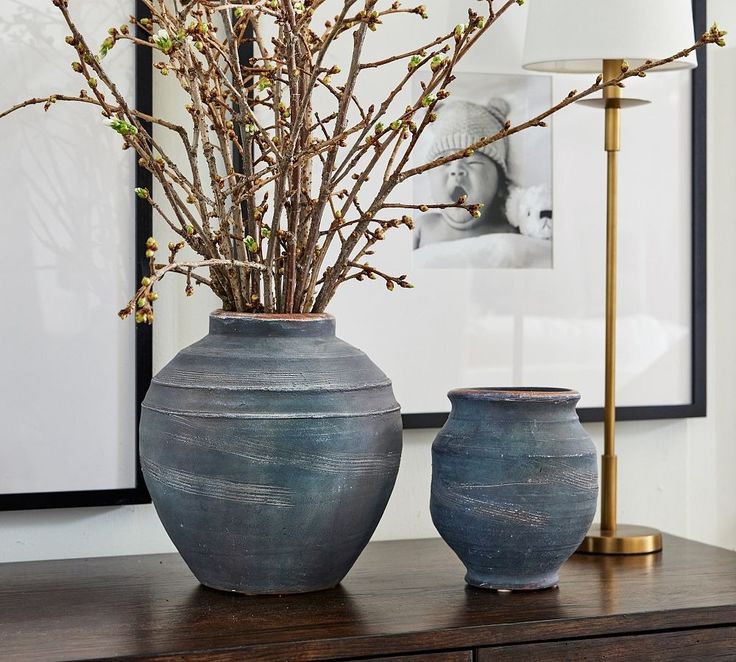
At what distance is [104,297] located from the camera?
1.28m

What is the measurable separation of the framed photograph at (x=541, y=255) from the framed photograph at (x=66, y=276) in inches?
10.8

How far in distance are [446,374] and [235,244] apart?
415 mm

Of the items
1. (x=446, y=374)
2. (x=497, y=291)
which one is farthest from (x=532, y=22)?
(x=446, y=374)

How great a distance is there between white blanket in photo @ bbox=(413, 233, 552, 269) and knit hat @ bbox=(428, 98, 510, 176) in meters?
0.10

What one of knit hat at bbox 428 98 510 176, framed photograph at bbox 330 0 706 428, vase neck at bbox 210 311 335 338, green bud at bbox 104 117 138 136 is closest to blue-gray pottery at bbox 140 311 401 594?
vase neck at bbox 210 311 335 338

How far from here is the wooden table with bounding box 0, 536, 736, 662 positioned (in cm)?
94

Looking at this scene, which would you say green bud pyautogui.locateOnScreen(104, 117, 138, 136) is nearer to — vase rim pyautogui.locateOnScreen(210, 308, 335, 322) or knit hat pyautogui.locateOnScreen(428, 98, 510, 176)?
vase rim pyautogui.locateOnScreen(210, 308, 335, 322)

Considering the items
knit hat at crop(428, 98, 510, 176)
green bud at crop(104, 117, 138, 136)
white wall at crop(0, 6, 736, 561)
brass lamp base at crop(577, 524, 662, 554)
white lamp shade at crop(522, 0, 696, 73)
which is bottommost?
brass lamp base at crop(577, 524, 662, 554)

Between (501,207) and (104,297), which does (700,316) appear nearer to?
(501,207)

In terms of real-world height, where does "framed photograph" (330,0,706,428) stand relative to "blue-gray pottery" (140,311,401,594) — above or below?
above

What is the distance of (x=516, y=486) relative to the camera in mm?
1075

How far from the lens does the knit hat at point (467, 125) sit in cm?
140

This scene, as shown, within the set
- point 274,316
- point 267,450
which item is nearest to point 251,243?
point 274,316

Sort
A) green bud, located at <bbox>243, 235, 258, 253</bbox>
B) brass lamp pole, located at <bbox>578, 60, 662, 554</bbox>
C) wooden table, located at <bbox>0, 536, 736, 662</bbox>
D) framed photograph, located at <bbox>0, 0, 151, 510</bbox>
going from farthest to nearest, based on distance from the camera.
A: 1. brass lamp pole, located at <bbox>578, 60, 662, 554</bbox>
2. framed photograph, located at <bbox>0, 0, 151, 510</bbox>
3. green bud, located at <bbox>243, 235, 258, 253</bbox>
4. wooden table, located at <bbox>0, 536, 736, 662</bbox>
